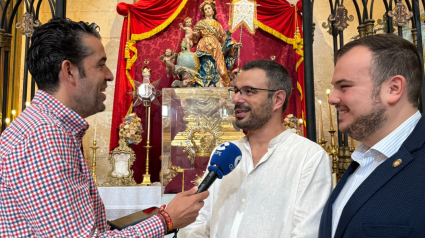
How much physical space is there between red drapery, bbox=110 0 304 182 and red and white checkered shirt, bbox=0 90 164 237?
3957mm

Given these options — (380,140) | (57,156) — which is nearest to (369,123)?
(380,140)

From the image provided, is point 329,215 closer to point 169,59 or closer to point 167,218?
point 167,218

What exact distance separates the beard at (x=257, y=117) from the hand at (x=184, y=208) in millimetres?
615

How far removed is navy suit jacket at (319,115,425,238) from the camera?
1.12 m

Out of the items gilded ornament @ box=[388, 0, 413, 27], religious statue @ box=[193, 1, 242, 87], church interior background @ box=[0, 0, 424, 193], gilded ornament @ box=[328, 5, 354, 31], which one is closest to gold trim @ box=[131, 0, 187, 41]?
church interior background @ box=[0, 0, 424, 193]

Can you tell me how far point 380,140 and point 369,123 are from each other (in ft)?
0.24

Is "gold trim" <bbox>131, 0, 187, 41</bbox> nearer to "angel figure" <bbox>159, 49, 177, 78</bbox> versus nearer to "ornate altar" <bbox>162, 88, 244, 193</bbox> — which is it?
"angel figure" <bbox>159, 49, 177, 78</bbox>

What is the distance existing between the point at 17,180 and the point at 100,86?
52cm

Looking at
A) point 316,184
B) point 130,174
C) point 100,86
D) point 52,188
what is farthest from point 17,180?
point 130,174

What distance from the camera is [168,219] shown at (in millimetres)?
1395

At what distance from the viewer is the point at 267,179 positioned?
1822 millimetres

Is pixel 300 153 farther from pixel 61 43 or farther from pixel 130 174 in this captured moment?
pixel 130 174

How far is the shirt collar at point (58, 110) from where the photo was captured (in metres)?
1.32

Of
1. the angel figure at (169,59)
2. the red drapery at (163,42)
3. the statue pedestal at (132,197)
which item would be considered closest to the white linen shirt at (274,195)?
the statue pedestal at (132,197)
